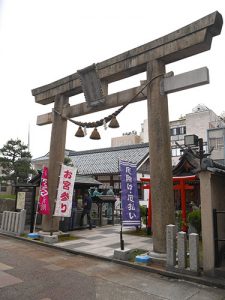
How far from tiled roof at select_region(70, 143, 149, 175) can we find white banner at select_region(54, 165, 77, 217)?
17.4m

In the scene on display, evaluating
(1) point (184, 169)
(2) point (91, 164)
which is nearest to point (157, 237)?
(1) point (184, 169)

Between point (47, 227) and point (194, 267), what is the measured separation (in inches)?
267

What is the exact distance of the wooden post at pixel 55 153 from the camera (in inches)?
432

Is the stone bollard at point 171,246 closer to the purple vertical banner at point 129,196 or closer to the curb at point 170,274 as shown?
the curb at point 170,274

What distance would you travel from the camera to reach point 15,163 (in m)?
26.2

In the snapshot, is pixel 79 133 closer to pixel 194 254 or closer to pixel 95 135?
pixel 95 135

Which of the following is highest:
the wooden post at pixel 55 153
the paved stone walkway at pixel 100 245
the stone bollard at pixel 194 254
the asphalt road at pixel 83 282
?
the wooden post at pixel 55 153

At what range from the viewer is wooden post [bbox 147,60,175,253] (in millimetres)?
7543

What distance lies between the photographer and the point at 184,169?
1450cm

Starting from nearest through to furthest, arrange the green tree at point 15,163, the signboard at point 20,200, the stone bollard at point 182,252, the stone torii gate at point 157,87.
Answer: the stone bollard at point 182,252 → the stone torii gate at point 157,87 → the signboard at point 20,200 → the green tree at point 15,163

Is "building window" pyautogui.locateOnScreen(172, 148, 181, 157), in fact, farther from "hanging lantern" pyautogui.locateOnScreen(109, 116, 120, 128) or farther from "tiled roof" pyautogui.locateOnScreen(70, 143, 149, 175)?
"hanging lantern" pyautogui.locateOnScreen(109, 116, 120, 128)

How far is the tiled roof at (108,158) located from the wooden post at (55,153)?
56.3ft

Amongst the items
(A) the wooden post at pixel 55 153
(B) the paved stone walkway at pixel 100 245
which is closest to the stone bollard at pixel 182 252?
(B) the paved stone walkway at pixel 100 245

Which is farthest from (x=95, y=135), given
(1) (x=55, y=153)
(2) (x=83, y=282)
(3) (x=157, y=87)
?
(2) (x=83, y=282)
